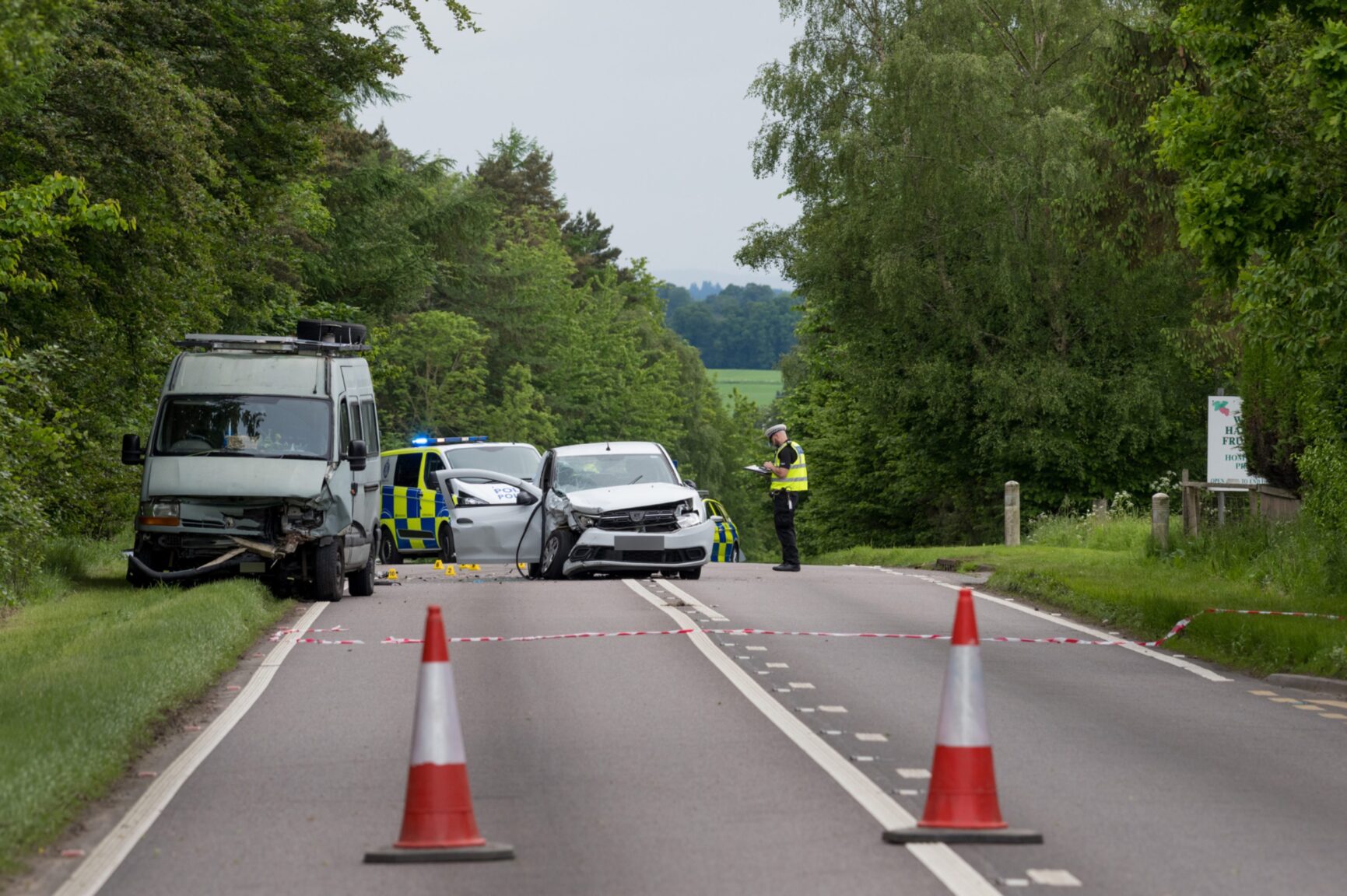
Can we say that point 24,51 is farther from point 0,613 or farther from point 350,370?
point 350,370

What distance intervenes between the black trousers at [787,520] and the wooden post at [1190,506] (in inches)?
216

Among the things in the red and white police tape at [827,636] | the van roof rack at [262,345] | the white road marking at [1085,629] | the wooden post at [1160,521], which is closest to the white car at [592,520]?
the van roof rack at [262,345]

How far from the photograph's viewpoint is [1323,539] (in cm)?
1923

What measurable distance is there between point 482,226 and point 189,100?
142 feet

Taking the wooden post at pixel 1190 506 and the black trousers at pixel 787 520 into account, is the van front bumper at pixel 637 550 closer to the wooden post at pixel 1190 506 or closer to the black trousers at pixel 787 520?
the black trousers at pixel 787 520

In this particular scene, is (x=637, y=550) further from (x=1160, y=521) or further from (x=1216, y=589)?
(x=1160, y=521)

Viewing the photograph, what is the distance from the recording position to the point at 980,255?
43.6 m

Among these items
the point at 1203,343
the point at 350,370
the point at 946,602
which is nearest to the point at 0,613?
the point at 350,370

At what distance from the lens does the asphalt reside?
6.80 meters

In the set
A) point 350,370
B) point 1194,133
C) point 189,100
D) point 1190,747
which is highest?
point 189,100

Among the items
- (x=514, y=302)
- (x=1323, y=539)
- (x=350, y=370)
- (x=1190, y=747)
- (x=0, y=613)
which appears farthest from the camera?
(x=514, y=302)

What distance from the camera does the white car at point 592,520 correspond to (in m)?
21.9

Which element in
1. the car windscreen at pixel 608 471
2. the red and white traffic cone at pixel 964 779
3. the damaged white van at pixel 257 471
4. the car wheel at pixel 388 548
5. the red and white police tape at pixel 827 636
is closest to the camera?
the red and white traffic cone at pixel 964 779

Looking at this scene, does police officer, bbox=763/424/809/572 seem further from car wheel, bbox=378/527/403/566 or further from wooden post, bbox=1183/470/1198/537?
car wheel, bbox=378/527/403/566
